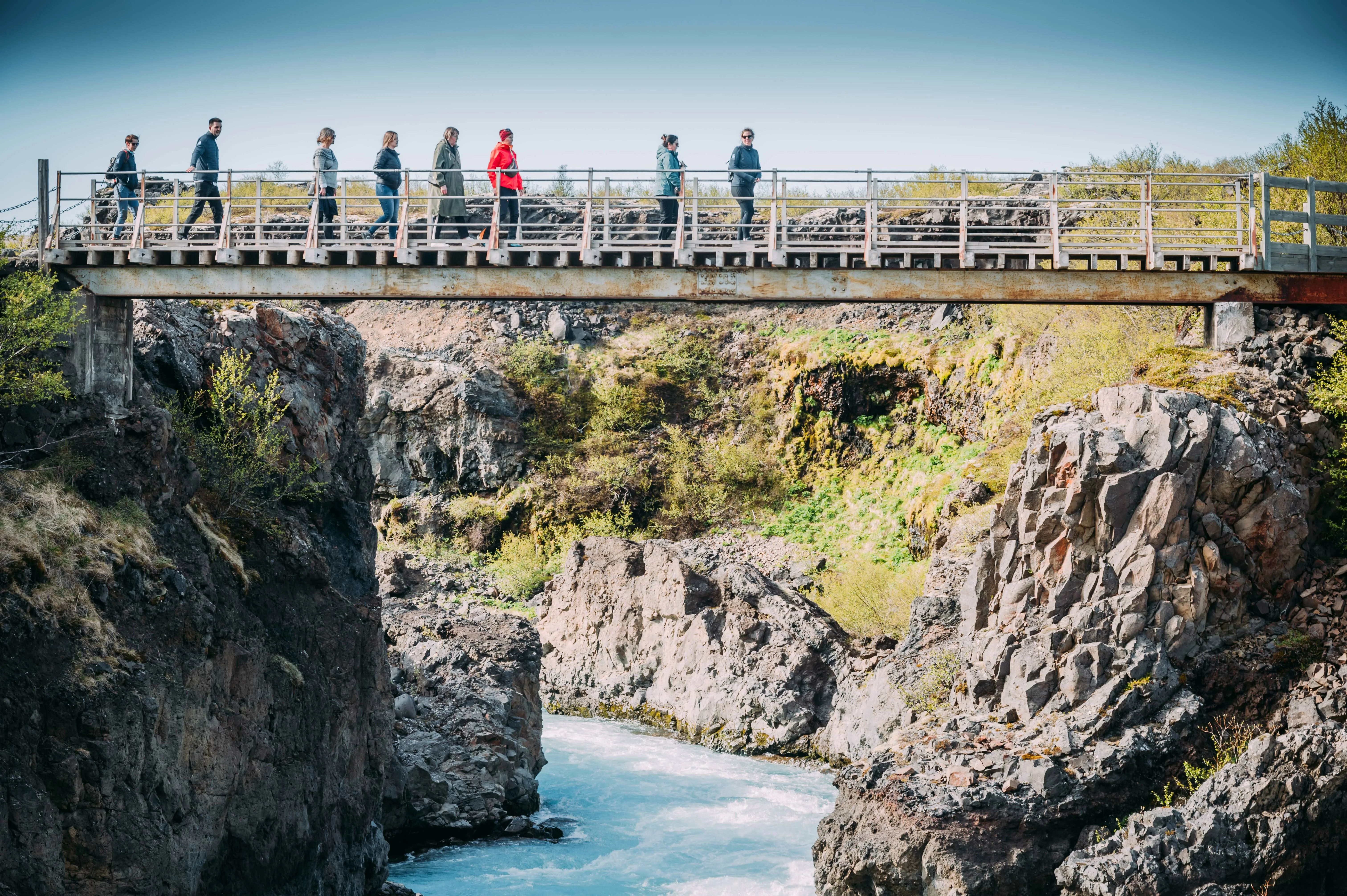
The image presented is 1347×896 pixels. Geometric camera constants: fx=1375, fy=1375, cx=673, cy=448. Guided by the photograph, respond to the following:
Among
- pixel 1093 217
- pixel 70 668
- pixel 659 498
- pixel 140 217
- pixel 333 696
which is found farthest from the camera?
pixel 659 498

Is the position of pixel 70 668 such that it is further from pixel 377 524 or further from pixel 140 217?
pixel 377 524

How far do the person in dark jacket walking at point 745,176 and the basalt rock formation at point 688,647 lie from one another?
38.8ft

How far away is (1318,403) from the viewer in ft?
83.4

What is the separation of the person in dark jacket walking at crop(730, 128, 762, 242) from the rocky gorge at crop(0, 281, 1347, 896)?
21.7 ft

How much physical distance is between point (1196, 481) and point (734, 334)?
31279mm

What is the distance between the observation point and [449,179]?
2634 cm

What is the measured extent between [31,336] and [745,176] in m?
13.6

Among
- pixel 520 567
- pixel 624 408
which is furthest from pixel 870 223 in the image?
pixel 624 408

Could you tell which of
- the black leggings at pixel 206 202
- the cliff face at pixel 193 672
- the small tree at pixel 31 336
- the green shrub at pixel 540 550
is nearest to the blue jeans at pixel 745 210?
the cliff face at pixel 193 672

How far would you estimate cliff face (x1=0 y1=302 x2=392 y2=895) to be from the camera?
17.1 metres

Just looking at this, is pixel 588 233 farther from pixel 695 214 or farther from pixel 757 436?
pixel 757 436

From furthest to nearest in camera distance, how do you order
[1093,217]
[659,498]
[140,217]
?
[659,498], [1093,217], [140,217]

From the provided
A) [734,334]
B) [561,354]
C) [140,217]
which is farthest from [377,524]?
[140,217]

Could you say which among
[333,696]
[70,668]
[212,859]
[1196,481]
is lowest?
[212,859]
